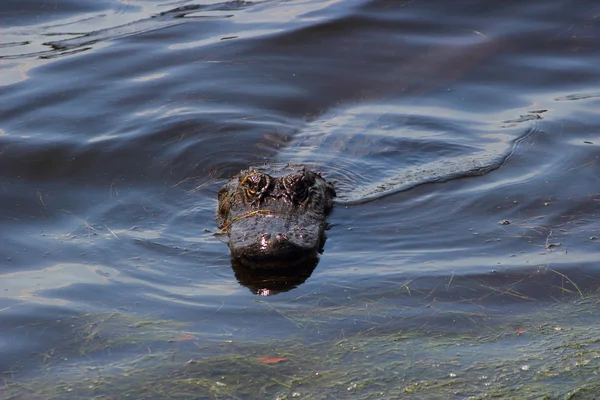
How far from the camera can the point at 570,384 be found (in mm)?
4738

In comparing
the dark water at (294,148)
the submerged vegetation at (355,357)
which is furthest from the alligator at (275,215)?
the submerged vegetation at (355,357)

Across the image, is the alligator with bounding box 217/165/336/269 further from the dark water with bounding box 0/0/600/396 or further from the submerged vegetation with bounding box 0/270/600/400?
the submerged vegetation with bounding box 0/270/600/400

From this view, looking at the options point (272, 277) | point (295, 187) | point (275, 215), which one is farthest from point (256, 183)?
point (272, 277)

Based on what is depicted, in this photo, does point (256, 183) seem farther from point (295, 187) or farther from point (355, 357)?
point (355, 357)

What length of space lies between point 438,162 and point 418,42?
12.7 ft

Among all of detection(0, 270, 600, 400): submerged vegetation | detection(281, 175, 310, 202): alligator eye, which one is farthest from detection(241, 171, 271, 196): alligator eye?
detection(0, 270, 600, 400): submerged vegetation

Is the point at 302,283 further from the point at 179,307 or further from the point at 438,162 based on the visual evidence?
the point at 438,162

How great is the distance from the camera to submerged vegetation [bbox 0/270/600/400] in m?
4.83

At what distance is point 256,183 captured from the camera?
7.62 metres

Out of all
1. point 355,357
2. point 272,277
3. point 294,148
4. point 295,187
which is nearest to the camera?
point 355,357

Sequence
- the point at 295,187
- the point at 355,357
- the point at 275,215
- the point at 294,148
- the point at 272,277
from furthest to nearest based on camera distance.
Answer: the point at 294,148 < the point at 295,187 < the point at 275,215 < the point at 272,277 < the point at 355,357

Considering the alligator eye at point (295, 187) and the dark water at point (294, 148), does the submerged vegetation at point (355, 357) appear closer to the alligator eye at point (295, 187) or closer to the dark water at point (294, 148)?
the dark water at point (294, 148)

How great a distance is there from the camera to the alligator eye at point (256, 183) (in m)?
7.59

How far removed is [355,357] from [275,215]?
2.27 meters
